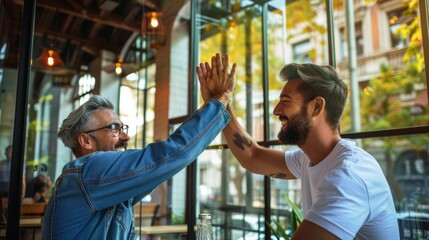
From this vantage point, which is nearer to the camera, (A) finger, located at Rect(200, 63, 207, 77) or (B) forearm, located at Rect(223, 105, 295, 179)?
(A) finger, located at Rect(200, 63, 207, 77)

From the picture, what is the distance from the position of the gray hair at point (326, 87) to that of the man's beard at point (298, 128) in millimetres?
73

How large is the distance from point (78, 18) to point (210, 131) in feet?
15.5

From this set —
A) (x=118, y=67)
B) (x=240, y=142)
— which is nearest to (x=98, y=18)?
(x=118, y=67)

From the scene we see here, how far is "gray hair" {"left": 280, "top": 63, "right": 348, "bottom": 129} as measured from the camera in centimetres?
176

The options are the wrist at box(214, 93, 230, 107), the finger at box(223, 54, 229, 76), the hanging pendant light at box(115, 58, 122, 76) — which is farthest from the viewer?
the hanging pendant light at box(115, 58, 122, 76)

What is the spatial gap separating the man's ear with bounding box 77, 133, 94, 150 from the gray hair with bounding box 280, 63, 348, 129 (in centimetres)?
94

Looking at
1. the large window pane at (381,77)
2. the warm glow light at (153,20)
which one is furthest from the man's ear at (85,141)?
the large window pane at (381,77)

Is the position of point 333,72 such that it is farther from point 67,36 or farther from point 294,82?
point 67,36

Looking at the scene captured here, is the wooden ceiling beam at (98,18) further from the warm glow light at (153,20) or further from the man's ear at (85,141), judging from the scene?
the man's ear at (85,141)

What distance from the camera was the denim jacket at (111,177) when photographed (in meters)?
1.29

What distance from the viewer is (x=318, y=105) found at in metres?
1.75

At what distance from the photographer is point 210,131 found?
1.38m

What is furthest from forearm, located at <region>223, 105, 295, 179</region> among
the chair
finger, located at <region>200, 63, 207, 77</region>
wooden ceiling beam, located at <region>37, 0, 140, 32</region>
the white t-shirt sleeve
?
wooden ceiling beam, located at <region>37, 0, 140, 32</region>

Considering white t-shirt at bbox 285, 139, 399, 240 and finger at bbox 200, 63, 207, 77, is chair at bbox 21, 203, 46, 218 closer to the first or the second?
finger at bbox 200, 63, 207, 77
